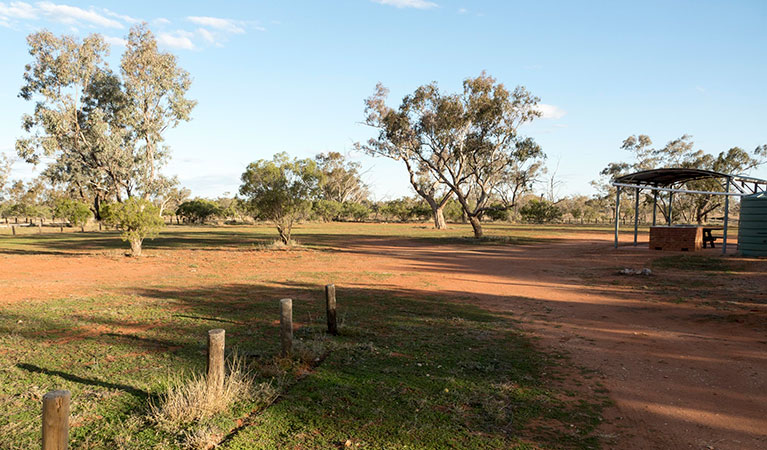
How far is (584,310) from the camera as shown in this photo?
395 inches

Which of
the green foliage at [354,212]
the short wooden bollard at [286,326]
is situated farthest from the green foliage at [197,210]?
the short wooden bollard at [286,326]

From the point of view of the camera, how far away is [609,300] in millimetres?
11094

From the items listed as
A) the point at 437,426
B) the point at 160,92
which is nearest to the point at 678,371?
the point at 437,426

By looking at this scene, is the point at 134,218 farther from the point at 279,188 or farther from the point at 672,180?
the point at 672,180

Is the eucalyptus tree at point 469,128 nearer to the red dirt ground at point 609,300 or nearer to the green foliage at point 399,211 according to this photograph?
the red dirt ground at point 609,300

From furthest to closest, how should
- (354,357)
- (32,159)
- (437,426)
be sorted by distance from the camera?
(32,159) → (354,357) → (437,426)

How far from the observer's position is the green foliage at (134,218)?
1972cm

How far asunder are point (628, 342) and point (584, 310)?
8.49 feet

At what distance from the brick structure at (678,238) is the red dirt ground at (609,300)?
0.96m

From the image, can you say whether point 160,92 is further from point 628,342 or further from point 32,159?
point 628,342

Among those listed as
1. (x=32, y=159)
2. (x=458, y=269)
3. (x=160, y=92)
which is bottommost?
→ (x=458, y=269)

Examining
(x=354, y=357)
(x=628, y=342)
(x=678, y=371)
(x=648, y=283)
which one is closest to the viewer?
(x=678, y=371)

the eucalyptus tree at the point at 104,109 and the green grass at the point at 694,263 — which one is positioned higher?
the eucalyptus tree at the point at 104,109

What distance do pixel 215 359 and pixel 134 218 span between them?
57.5ft
